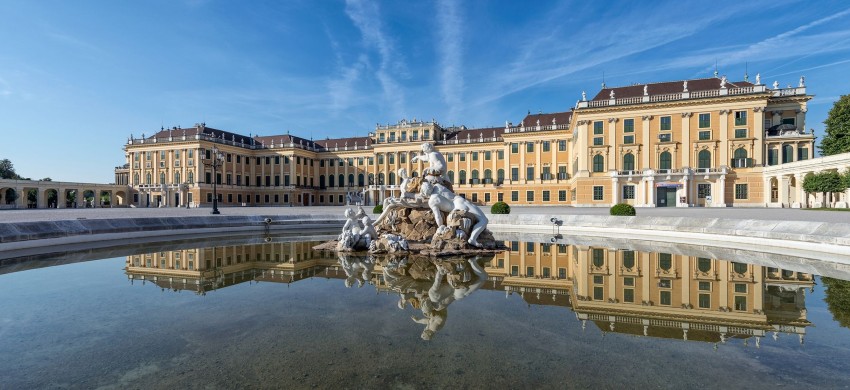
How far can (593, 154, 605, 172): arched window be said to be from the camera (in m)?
41.8

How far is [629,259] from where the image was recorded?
31.2 ft

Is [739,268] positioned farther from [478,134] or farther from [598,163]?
[478,134]

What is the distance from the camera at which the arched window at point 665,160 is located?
39594mm

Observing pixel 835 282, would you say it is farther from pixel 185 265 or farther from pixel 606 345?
pixel 185 265

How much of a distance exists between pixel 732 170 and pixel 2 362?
50.2 metres

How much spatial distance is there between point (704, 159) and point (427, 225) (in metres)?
40.6

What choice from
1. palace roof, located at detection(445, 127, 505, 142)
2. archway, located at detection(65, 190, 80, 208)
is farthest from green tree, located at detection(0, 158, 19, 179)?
palace roof, located at detection(445, 127, 505, 142)

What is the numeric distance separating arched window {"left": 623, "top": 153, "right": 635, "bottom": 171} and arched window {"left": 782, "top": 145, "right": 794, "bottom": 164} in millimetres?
14852

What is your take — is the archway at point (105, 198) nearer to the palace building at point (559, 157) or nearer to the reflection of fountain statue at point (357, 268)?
the palace building at point (559, 157)

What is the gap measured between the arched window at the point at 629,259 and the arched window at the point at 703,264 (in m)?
1.34

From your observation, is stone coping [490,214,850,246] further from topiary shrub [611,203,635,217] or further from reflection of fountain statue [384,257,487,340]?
reflection of fountain statue [384,257,487,340]

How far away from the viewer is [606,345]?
13.7 ft

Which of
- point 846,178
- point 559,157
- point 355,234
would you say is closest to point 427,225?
point 355,234

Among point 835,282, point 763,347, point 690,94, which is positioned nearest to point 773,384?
point 763,347
